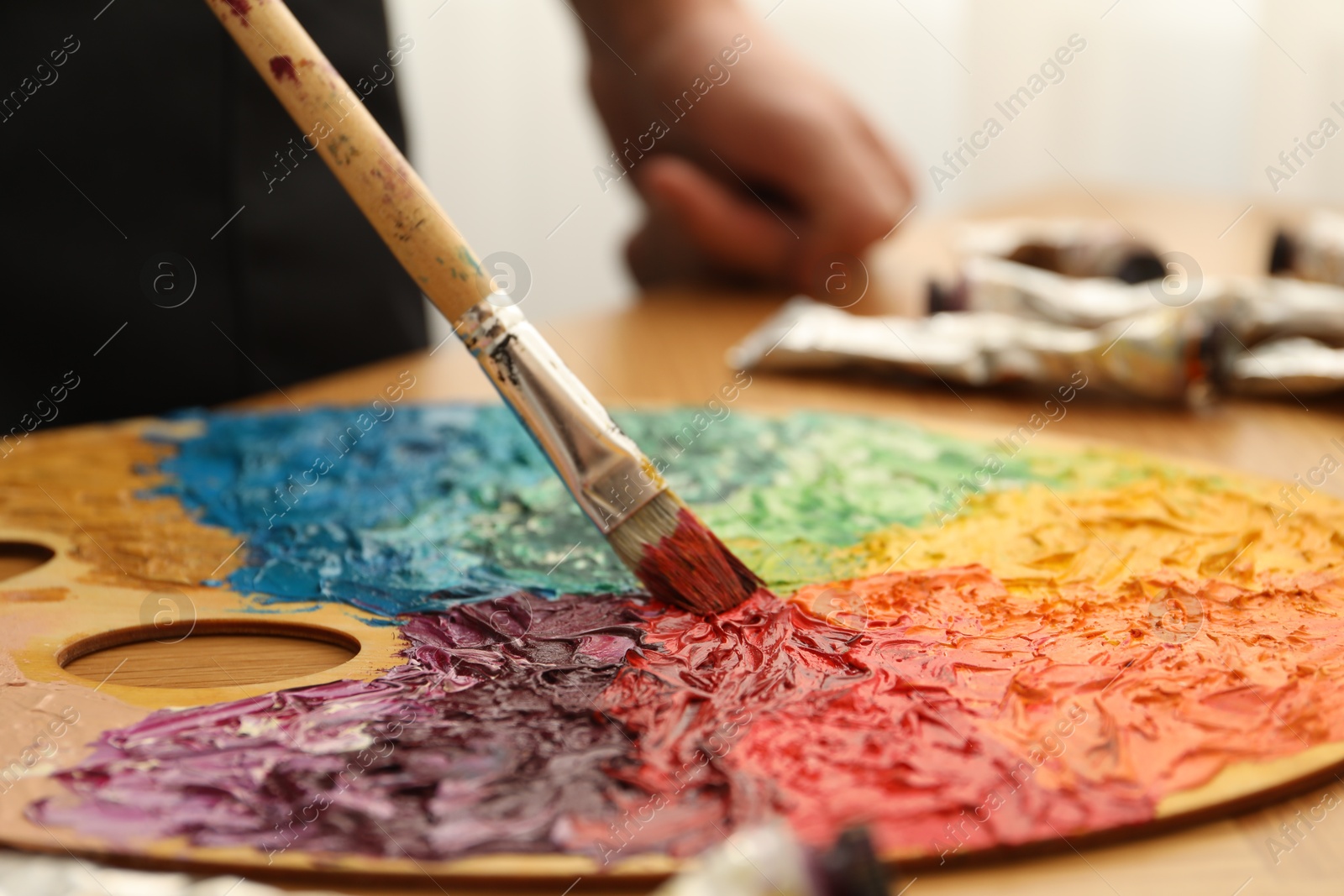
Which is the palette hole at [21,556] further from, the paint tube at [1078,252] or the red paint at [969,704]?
the paint tube at [1078,252]

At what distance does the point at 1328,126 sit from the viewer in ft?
6.47

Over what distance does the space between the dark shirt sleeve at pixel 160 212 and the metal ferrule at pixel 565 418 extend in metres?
0.49

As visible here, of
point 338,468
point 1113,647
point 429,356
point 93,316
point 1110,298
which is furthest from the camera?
point 429,356

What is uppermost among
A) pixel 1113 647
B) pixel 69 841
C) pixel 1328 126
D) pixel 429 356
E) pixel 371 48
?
pixel 371 48

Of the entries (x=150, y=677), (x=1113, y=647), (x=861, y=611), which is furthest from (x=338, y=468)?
(x=1113, y=647)

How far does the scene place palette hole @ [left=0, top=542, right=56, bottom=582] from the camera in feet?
2.28

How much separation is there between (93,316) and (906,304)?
0.79 m

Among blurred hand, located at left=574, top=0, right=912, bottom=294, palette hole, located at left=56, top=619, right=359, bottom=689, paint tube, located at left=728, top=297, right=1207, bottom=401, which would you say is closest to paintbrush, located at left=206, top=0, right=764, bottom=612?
palette hole, located at left=56, top=619, right=359, bottom=689

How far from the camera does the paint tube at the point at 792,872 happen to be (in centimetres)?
36

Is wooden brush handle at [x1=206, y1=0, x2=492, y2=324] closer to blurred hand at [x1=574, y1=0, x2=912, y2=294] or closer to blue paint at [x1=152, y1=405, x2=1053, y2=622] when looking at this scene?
blue paint at [x1=152, y1=405, x2=1053, y2=622]

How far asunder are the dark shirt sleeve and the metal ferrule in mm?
490

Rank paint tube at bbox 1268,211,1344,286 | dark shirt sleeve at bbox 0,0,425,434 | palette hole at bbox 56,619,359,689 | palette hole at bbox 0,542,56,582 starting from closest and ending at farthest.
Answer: palette hole at bbox 56,619,359,689 < palette hole at bbox 0,542,56,582 < dark shirt sleeve at bbox 0,0,425,434 < paint tube at bbox 1268,211,1344,286

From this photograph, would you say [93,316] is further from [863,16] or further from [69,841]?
[863,16]

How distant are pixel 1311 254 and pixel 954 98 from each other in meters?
1.32
